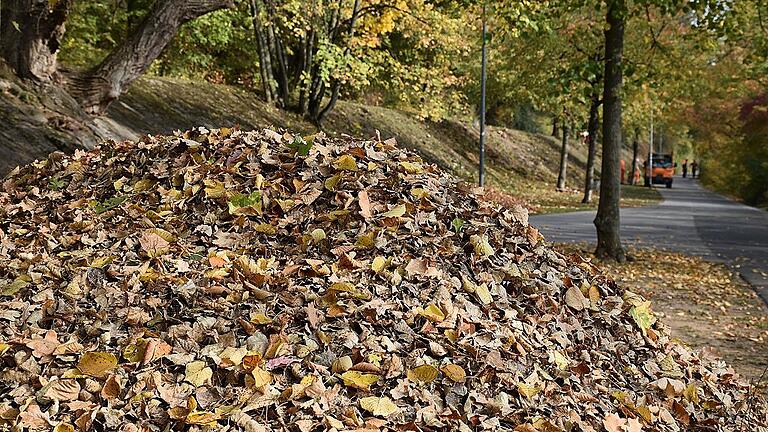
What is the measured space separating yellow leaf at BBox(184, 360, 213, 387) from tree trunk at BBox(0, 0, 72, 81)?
6518mm

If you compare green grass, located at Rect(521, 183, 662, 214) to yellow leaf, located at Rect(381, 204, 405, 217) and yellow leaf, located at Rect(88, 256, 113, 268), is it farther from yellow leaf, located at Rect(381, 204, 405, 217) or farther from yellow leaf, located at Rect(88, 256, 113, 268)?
yellow leaf, located at Rect(88, 256, 113, 268)

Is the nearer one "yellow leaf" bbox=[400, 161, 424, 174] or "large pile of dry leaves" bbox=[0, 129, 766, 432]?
"large pile of dry leaves" bbox=[0, 129, 766, 432]

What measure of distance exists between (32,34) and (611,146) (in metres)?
7.18

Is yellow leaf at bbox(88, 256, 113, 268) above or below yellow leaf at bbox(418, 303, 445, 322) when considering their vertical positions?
above

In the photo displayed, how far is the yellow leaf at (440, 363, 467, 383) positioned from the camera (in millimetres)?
3395

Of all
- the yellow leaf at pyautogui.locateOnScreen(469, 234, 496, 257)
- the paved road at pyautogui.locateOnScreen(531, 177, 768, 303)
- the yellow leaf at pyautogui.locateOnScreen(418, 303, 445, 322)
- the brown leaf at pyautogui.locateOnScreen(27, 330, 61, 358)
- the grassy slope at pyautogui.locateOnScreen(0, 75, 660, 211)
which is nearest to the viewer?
the brown leaf at pyautogui.locateOnScreen(27, 330, 61, 358)

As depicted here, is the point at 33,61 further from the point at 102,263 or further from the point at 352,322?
the point at 352,322

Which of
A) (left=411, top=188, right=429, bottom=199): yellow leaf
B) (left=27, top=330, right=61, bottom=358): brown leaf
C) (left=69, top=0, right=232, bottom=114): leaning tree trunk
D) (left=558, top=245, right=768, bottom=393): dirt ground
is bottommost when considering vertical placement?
(left=558, top=245, right=768, bottom=393): dirt ground

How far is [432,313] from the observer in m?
3.76

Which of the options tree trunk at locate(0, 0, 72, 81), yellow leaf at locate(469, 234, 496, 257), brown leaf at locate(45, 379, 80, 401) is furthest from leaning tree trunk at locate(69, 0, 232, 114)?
brown leaf at locate(45, 379, 80, 401)

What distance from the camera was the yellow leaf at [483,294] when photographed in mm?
4059

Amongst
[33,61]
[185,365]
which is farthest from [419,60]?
[185,365]

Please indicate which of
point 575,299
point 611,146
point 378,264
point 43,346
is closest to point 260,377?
point 43,346

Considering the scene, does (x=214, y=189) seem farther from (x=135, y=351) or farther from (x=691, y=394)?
(x=691, y=394)
